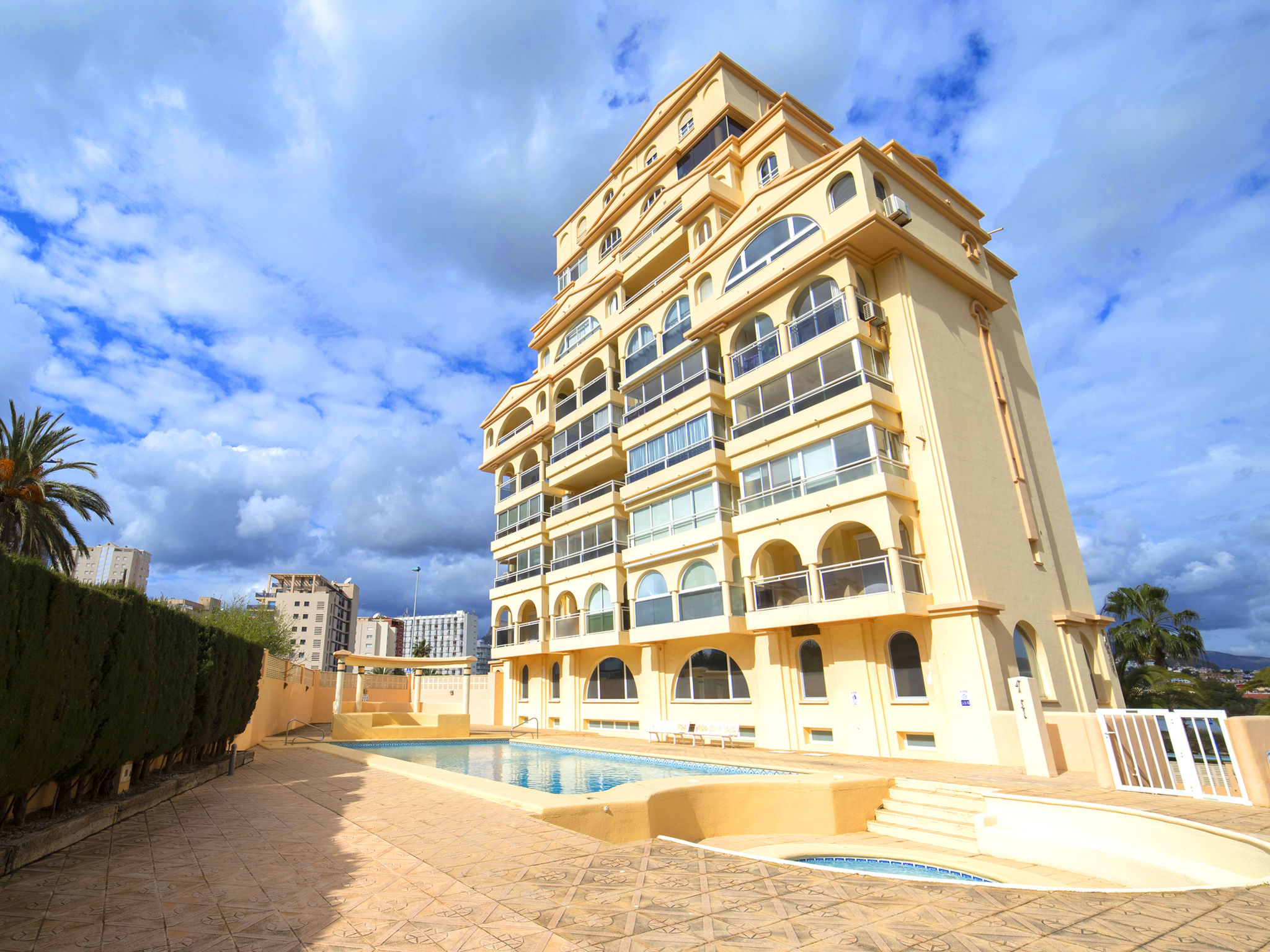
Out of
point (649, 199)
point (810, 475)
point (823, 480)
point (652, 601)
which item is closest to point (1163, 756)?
point (823, 480)

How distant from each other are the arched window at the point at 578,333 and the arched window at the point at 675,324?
5718 mm

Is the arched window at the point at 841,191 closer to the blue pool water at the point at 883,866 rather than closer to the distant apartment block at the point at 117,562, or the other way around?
the blue pool water at the point at 883,866

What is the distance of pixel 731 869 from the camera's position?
627 cm

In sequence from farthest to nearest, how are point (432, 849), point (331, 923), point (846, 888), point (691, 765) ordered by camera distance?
point (691, 765) < point (432, 849) < point (846, 888) < point (331, 923)

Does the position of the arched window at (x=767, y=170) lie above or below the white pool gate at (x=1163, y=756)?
above

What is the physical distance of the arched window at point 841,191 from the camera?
19.0m

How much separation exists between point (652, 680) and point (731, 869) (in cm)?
1843

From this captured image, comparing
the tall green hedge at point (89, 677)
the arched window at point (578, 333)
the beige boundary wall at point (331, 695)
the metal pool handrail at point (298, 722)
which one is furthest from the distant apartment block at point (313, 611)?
the tall green hedge at point (89, 677)

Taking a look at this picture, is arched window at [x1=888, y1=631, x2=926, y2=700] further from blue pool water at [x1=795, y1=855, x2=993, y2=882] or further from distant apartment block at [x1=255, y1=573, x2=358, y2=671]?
distant apartment block at [x1=255, y1=573, x2=358, y2=671]

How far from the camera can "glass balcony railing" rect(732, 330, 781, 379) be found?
Answer: 68.2ft

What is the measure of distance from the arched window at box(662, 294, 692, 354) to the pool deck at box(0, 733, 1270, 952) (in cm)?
1978

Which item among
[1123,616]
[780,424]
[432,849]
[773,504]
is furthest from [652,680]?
[1123,616]

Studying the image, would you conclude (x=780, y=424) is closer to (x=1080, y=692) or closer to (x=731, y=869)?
(x=1080, y=692)

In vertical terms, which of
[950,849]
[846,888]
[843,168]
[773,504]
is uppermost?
[843,168]
